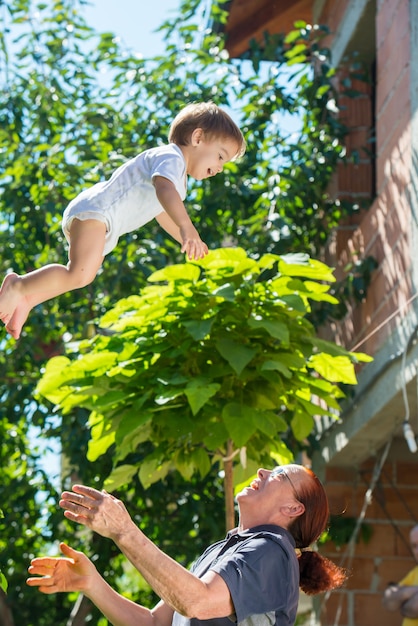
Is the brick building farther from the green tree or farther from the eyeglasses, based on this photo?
the eyeglasses

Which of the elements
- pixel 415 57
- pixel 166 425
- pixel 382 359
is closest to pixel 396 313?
pixel 382 359

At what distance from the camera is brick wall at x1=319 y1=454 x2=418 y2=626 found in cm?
711

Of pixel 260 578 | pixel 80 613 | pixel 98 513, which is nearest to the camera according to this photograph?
pixel 98 513

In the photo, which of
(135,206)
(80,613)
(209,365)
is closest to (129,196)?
(135,206)

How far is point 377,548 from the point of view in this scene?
716 cm

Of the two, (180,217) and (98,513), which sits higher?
(180,217)

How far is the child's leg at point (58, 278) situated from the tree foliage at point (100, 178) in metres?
3.02

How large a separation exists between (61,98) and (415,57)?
2.44m

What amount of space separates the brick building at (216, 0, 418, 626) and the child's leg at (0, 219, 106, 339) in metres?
2.37

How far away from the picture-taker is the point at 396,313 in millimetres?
5758

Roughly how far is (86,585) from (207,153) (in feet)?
3.96

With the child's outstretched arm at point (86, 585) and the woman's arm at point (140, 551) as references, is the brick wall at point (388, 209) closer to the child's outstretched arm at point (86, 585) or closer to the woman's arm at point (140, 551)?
the child's outstretched arm at point (86, 585)

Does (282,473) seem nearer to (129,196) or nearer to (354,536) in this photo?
(129,196)

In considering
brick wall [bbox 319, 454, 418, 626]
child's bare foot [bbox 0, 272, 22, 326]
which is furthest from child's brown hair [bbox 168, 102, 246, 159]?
brick wall [bbox 319, 454, 418, 626]
